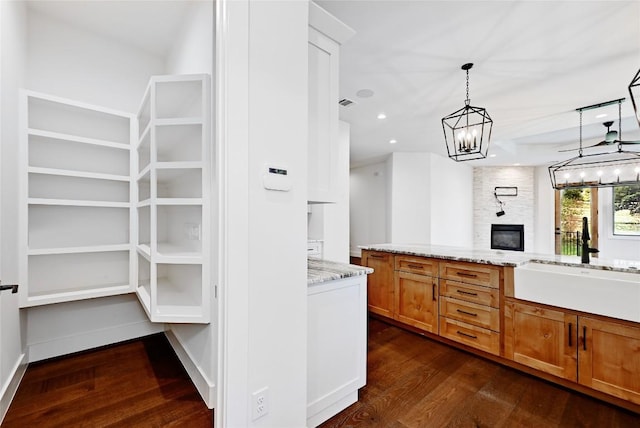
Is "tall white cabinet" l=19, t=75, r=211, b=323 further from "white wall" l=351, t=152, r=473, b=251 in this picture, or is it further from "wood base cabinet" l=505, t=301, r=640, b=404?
"white wall" l=351, t=152, r=473, b=251

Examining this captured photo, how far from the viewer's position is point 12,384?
1.84m

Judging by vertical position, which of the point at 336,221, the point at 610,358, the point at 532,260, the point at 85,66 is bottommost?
the point at 610,358

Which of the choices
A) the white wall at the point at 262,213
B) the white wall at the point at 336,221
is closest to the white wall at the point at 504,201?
the white wall at the point at 336,221

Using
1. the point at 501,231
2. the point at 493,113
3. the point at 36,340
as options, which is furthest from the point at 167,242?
the point at 501,231

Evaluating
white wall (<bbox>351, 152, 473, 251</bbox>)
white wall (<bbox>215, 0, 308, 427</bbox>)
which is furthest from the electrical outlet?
white wall (<bbox>351, 152, 473, 251</bbox>)

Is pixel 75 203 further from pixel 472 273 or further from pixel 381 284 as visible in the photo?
pixel 472 273

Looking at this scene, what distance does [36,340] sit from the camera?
2.31 meters

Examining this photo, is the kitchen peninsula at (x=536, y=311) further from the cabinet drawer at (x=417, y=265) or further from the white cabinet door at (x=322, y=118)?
the white cabinet door at (x=322, y=118)

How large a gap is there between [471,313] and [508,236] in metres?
5.77

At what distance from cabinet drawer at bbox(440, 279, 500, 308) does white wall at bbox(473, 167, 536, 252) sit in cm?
546

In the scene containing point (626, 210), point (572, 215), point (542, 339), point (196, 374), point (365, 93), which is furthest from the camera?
point (572, 215)

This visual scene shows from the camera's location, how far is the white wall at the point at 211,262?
1755mm

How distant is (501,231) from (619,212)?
2.15m

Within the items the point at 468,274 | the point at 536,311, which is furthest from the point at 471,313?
the point at 536,311
